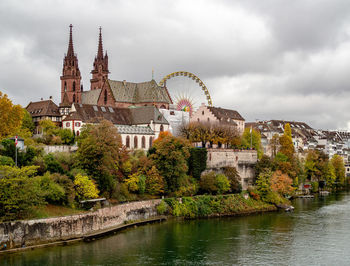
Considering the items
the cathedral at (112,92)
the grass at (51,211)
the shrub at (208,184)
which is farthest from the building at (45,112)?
the grass at (51,211)

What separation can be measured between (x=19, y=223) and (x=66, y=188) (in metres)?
8.63

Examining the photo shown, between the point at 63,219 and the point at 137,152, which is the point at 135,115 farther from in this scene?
the point at 63,219

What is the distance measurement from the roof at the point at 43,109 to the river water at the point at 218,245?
39.3 meters

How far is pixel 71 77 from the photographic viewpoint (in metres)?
101

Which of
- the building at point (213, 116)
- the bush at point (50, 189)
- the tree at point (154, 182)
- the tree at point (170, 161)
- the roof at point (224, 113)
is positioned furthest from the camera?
the roof at point (224, 113)

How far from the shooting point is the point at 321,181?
101 m

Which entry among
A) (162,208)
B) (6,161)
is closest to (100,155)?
(162,208)

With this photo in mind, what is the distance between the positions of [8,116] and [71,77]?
42.1 m

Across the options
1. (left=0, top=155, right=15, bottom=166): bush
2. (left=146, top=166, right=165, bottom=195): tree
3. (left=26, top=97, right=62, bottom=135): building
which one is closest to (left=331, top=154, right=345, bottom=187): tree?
(left=146, top=166, right=165, bottom=195): tree

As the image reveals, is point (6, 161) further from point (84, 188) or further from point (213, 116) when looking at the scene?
point (213, 116)

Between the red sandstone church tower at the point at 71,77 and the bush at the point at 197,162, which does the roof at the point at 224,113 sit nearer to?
the bush at the point at 197,162

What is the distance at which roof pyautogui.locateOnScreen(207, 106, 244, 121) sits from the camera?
98.1 m

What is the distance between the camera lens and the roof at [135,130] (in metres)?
80.1

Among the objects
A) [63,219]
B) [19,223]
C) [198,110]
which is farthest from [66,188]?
[198,110]
